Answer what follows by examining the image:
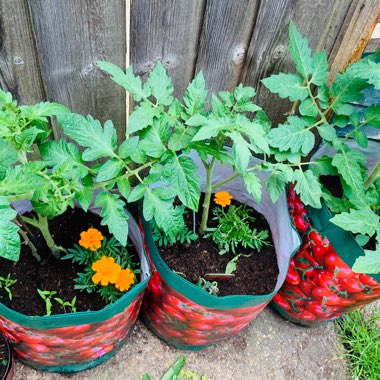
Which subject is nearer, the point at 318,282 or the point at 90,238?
the point at 90,238

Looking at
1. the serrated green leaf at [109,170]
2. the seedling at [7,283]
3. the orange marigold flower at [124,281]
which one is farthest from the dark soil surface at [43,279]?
the serrated green leaf at [109,170]

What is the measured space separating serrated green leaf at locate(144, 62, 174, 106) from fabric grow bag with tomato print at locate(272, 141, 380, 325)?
0.71 metres

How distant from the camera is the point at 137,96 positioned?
1.15 meters

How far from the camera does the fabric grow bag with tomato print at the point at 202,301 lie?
53.5 inches

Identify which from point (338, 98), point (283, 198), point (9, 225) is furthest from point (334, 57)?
point (9, 225)

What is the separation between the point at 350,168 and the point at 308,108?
24 cm

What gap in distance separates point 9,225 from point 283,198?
102 centimetres

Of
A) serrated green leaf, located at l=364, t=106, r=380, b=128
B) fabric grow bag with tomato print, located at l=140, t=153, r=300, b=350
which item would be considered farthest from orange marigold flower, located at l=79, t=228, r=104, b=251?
serrated green leaf, located at l=364, t=106, r=380, b=128

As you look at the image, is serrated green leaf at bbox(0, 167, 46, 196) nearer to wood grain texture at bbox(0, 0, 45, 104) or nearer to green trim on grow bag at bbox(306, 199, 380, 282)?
wood grain texture at bbox(0, 0, 45, 104)

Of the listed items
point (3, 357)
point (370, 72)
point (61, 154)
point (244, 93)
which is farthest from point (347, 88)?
point (3, 357)

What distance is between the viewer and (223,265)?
157 cm

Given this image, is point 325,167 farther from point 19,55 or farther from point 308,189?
point 19,55

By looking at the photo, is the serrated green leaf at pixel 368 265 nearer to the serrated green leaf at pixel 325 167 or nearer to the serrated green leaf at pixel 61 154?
the serrated green leaf at pixel 325 167

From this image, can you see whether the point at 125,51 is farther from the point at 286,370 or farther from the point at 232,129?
the point at 286,370
